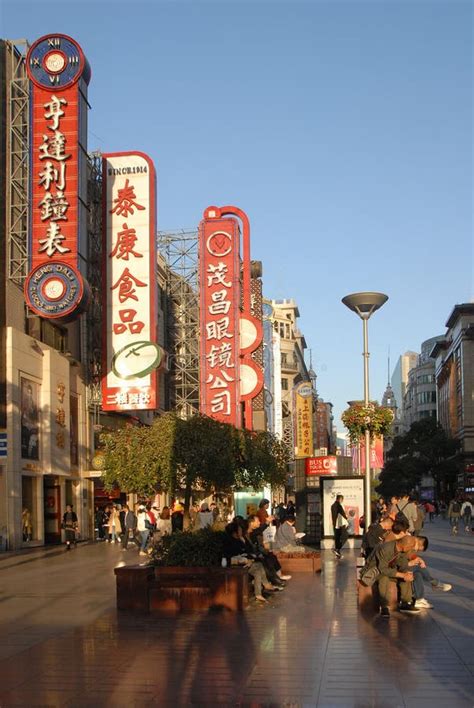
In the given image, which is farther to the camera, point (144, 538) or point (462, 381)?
point (462, 381)

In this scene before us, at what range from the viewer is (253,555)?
17.4 metres

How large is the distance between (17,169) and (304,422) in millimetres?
37938

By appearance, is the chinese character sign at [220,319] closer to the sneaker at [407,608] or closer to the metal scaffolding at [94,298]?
the metal scaffolding at [94,298]

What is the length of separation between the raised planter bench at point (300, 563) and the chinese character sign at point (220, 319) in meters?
26.8

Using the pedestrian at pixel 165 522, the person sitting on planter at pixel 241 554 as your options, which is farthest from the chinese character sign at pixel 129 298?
the person sitting on planter at pixel 241 554

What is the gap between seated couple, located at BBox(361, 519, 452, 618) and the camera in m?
14.6

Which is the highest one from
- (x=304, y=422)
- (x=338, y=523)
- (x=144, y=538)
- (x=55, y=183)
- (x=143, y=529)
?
(x=55, y=183)

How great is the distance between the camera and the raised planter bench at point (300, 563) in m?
22.2

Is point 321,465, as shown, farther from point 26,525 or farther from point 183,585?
point 183,585

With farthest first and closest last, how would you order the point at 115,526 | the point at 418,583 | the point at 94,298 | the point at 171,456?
1. the point at 94,298
2. the point at 115,526
3. the point at 171,456
4. the point at 418,583

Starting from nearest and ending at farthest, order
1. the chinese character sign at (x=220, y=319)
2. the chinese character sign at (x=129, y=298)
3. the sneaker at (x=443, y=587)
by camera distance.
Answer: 1. the sneaker at (x=443, y=587)
2. the chinese character sign at (x=129, y=298)
3. the chinese character sign at (x=220, y=319)

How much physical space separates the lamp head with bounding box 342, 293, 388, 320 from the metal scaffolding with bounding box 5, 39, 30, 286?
61.6 ft

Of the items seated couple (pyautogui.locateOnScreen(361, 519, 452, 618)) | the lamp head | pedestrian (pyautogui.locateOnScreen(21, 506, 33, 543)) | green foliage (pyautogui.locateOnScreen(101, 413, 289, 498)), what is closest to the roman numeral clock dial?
pedestrian (pyautogui.locateOnScreen(21, 506, 33, 543))

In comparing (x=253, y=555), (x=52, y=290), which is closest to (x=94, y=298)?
(x=52, y=290)
